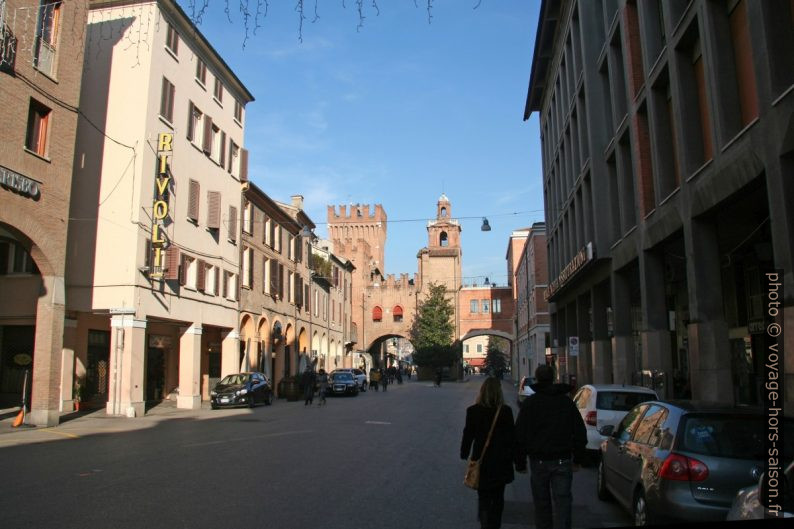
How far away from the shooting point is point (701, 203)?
13266 millimetres

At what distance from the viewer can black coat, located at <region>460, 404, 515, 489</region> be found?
5531mm

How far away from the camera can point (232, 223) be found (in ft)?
104

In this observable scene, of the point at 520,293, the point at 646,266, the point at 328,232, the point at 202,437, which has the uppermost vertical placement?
the point at 328,232

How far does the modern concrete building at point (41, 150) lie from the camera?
1708 cm

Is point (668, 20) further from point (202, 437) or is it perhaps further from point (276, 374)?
point (276, 374)

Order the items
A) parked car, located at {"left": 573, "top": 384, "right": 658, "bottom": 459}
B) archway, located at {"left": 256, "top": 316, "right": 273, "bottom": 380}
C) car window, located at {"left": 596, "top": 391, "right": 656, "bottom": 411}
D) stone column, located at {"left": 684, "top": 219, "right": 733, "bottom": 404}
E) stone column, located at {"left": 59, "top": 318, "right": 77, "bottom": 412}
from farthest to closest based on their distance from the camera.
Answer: archway, located at {"left": 256, "top": 316, "right": 273, "bottom": 380} < stone column, located at {"left": 59, "top": 318, "right": 77, "bottom": 412} < stone column, located at {"left": 684, "top": 219, "right": 733, "bottom": 404} < car window, located at {"left": 596, "top": 391, "right": 656, "bottom": 411} < parked car, located at {"left": 573, "top": 384, "right": 658, "bottom": 459}

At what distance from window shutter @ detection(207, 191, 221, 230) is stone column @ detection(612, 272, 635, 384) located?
17.5 meters

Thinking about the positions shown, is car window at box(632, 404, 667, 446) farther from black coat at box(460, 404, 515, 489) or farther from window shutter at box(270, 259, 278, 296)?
window shutter at box(270, 259, 278, 296)

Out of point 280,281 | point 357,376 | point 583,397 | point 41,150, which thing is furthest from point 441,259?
point 583,397

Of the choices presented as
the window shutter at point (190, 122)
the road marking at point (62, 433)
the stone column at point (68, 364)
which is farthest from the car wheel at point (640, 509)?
the window shutter at point (190, 122)

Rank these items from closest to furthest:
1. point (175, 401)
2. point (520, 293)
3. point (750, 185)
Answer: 1. point (750, 185)
2. point (175, 401)
3. point (520, 293)

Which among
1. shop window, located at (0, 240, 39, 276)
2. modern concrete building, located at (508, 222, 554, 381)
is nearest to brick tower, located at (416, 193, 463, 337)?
modern concrete building, located at (508, 222, 554, 381)

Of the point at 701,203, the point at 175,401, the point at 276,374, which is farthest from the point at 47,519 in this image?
the point at 276,374

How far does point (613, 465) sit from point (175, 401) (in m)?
25.2
